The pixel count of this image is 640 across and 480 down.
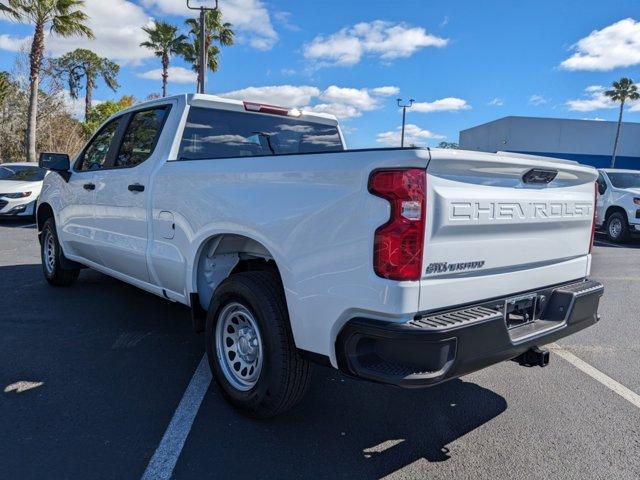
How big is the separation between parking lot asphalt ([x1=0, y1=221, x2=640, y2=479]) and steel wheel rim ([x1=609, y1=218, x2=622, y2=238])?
29.9 feet

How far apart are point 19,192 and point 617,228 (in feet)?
47.2

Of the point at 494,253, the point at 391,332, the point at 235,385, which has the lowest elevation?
the point at 235,385

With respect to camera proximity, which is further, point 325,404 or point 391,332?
point 325,404

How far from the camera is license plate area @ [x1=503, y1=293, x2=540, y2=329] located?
285cm

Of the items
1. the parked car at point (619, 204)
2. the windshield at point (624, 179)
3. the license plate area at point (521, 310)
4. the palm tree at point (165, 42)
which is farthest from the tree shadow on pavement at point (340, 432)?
the palm tree at point (165, 42)

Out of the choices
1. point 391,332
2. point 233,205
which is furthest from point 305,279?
point 233,205

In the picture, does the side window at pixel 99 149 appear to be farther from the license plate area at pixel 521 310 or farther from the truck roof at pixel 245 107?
the license plate area at pixel 521 310

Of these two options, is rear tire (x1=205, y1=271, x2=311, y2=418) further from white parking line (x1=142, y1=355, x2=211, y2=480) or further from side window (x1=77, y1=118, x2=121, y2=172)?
side window (x1=77, y1=118, x2=121, y2=172)

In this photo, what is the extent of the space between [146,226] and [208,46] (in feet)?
94.1

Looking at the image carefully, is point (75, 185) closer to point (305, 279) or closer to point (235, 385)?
point (235, 385)

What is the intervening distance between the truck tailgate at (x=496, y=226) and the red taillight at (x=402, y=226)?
5 cm

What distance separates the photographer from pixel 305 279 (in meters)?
2.67

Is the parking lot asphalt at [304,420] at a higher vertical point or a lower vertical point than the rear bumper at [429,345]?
→ lower

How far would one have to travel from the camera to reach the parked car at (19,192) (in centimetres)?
1204
